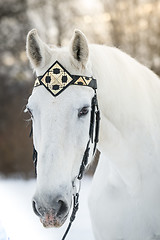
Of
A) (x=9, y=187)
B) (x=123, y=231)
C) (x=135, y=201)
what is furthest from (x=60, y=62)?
(x=9, y=187)

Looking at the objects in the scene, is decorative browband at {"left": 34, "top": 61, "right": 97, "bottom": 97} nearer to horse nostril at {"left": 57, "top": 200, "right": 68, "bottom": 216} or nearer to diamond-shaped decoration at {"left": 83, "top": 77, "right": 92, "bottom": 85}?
diamond-shaped decoration at {"left": 83, "top": 77, "right": 92, "bottom": 85}

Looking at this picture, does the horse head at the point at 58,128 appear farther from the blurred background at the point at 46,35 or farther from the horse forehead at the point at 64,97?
the blurred background at the point at 46,35

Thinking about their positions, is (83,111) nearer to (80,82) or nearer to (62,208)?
(80,82)

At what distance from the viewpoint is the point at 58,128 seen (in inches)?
65.5

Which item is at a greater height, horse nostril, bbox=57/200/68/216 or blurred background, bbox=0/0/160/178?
blurred background, bbox=0/0/160/178

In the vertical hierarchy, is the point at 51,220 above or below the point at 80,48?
below

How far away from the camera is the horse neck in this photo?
6.68 feet

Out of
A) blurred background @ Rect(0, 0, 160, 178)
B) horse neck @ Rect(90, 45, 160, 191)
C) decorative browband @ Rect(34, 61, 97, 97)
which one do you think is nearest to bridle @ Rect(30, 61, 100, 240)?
decorative browband @ Rect(34, 61, 97, 97)

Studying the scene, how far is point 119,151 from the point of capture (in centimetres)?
210

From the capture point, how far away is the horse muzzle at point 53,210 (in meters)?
1.58

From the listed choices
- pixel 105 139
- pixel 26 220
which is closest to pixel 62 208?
pixel 105 139

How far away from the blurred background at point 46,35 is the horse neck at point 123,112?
410 cm

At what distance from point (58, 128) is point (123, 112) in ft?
1.84

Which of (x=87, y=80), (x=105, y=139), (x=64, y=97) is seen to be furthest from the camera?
(x=105, y=139)
